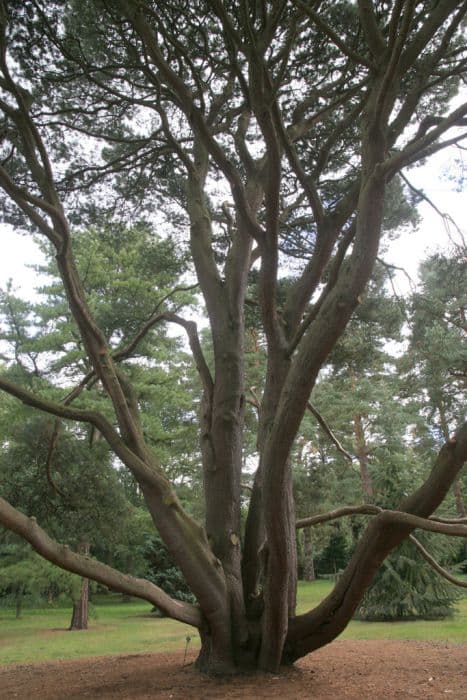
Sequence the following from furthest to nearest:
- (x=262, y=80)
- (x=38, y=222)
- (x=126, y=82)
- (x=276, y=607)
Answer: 1. (x=126, y=82)
2. (x=38, y=222)
3. (x=276, y=607)
4. (x=262, y=80)

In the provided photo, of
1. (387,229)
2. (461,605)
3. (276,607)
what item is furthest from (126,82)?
(461,605)

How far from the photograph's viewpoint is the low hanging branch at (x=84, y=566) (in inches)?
135

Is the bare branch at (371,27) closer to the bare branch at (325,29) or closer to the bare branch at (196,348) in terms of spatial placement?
the bare branch at (325,29)

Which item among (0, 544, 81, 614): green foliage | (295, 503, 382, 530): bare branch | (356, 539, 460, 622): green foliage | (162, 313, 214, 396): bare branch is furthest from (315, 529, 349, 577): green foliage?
(162, 313, 214, 396): bare branch

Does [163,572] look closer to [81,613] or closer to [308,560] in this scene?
[81,613]

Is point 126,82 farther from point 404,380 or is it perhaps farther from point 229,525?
point 404,380

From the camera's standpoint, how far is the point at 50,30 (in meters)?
5.13

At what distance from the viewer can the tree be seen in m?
3.62

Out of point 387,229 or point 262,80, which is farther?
point 387,229

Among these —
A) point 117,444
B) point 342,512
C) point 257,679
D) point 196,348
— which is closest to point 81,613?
point 257,679

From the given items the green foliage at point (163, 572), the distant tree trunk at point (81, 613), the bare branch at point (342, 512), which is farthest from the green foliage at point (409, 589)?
the green foliage at point (163, 572)

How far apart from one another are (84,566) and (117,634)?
8.84 metres

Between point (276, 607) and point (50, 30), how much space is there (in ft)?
17.6

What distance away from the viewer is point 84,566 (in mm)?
3854
